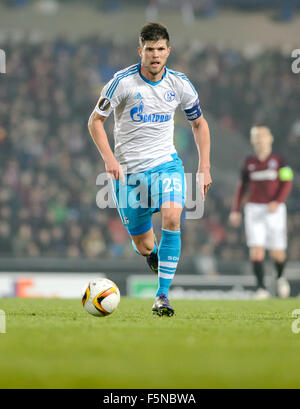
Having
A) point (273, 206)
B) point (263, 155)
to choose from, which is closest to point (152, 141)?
point (273, 206)

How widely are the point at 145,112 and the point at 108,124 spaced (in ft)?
36.7

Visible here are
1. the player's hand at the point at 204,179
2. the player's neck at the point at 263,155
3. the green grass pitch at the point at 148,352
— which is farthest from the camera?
the player's neck at the point at 263,155

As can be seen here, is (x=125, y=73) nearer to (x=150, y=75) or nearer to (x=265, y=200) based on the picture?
(x=150, y=75)

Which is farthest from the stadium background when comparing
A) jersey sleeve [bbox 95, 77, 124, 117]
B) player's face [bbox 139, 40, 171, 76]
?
player's face [bbox 139, 40, 171, 76]

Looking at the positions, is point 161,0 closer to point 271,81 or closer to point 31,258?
point 271,81

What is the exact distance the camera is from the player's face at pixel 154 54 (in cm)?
601

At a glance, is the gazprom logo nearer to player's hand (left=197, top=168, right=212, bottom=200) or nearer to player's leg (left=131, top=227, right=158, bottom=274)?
player's hand (left=197, top=168, right=212, bottom=200)

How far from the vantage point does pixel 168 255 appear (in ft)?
19.8

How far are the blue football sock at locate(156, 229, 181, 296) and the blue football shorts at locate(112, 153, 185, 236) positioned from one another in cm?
29

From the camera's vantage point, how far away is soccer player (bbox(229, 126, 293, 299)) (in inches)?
418

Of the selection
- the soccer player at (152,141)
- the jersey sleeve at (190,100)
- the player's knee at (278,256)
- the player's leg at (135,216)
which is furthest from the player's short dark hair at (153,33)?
the player's knee at (278,256)

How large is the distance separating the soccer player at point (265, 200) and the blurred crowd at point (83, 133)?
201 centimetres

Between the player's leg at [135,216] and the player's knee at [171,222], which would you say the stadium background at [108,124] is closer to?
the player's leg at [135,216]
